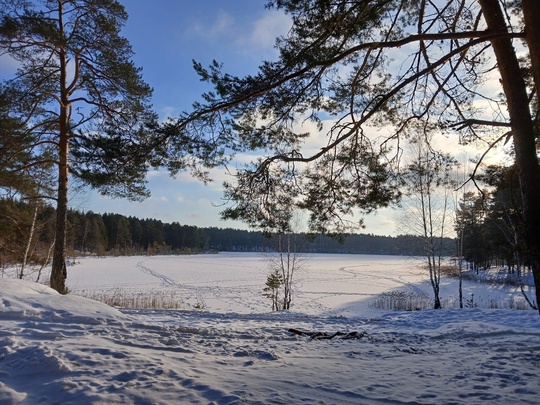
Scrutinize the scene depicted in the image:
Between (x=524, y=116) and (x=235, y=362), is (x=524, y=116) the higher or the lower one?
the higher one

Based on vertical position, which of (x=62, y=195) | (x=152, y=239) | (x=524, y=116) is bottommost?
(x=152, y=239)

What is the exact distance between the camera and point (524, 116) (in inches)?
161

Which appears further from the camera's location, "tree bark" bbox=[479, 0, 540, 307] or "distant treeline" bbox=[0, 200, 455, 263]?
"distant treeline" bbox=[0, 200, 455, 263]

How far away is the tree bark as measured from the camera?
379cm

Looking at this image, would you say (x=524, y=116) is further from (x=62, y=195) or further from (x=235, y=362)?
(x=62, y=195)

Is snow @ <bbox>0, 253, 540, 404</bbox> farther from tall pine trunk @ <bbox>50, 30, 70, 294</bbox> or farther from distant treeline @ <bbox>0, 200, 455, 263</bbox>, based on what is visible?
distant treeline @ <bbox>0, 200, 455, 263</bbox>

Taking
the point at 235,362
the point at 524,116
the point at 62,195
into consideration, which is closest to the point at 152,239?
the point at 62,195

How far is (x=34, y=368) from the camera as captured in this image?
3.46 m

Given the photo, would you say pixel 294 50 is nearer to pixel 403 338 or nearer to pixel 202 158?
pixel 202 158

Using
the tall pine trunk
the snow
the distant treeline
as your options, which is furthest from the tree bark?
the distant treeline

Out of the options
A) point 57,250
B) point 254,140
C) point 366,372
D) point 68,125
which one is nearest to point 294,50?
point 254,140

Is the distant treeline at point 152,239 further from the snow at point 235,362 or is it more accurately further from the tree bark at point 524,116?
the tree bark at point 524,116

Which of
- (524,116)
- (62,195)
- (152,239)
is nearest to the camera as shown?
(524,116)

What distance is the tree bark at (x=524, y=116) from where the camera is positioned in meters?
3.79
